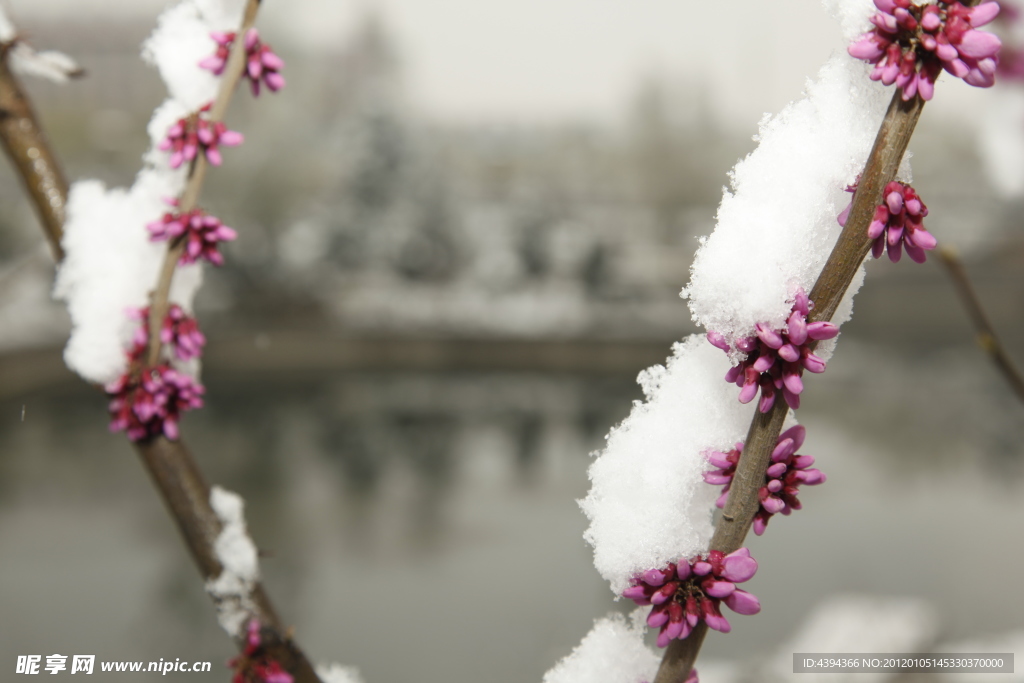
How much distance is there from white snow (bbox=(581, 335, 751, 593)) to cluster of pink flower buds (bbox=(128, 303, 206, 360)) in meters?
0.47

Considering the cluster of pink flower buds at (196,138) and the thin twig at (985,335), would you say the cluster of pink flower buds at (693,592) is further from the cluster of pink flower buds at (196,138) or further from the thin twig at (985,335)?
the thin twig at (985,335)

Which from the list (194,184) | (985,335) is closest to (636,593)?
(194,184)

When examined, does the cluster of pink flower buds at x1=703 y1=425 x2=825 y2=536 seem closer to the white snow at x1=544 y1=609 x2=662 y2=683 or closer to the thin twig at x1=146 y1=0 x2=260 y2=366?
the white snow at x1=544 y1=609 x2=662 y2=683

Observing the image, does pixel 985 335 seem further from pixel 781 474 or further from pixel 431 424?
pixel 431 424

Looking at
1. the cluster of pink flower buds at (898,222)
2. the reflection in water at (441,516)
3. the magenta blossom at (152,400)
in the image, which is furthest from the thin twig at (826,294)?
the reflection in water at (441,516)

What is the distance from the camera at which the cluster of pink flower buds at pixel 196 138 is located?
0.75 meters

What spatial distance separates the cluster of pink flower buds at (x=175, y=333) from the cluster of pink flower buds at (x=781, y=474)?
53 cm

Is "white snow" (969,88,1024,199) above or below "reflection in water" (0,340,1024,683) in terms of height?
below

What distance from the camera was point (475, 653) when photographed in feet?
14.7

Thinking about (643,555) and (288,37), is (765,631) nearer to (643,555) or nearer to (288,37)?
(643,555)

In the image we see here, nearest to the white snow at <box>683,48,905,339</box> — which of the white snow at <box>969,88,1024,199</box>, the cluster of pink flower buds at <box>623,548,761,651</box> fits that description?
the cluster of pink flower buds at <box>623,548,761,651</box>

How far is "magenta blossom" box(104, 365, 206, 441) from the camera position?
0.78 m

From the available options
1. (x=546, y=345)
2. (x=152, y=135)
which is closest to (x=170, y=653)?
(x=152, y=135)

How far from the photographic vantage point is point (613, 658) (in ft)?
1.89
